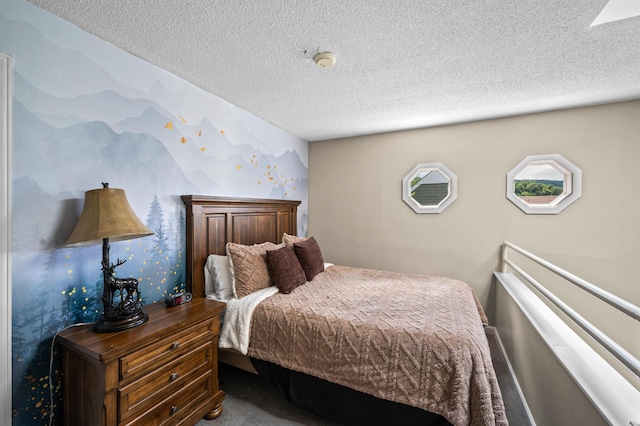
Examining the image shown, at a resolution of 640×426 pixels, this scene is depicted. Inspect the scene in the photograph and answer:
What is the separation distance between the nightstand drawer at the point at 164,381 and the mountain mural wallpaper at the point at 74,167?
0.51m

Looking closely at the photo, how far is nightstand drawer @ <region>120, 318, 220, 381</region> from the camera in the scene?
1.30m

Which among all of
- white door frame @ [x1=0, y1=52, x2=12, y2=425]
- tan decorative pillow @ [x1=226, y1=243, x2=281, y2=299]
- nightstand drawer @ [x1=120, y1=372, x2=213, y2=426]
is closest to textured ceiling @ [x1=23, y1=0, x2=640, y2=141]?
white door frame @ [x1=0, y1=52, x2=12, y2=425]

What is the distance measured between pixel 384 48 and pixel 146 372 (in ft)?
7.61

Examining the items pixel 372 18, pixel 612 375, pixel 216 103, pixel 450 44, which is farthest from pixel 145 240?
pixel 612 375

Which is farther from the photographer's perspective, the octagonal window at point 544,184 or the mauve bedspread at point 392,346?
the octagonal window at point 544,184

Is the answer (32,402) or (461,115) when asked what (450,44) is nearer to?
(461,115)

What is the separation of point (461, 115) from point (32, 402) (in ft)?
12.8

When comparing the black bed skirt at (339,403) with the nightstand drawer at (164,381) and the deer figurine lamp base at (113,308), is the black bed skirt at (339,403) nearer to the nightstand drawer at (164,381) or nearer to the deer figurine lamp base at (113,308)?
the nightstand drawer at (164,381)

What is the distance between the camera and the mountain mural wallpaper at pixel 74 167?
1.35m

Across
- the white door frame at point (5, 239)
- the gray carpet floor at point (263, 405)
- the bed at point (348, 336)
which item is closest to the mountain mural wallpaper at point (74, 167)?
the white door frame at point (5, 239)

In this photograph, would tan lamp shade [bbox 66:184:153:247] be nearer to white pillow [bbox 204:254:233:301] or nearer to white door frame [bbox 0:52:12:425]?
white door frame [bbox 0:52:12:425]

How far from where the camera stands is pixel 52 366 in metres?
1.42

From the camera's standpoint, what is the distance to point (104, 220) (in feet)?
4.54

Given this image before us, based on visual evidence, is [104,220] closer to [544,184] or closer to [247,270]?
[247,270]
